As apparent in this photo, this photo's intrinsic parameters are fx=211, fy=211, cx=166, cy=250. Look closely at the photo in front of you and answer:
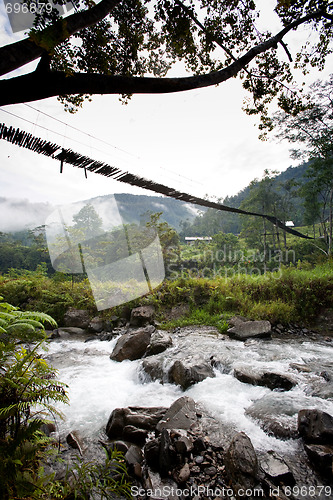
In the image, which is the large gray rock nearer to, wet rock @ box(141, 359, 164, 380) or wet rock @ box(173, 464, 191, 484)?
wet rock @ box(141, 359, 164, 380)

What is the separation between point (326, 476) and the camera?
5.71 ft

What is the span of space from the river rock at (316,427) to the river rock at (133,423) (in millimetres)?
1475

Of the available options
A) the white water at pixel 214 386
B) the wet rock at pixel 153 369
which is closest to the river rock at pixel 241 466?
the white water at pixel 214 386

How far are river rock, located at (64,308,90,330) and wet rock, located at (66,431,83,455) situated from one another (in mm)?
4880

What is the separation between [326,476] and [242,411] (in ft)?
3.14

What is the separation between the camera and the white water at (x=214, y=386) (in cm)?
255

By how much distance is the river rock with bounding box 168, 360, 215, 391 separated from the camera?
10.6 feet

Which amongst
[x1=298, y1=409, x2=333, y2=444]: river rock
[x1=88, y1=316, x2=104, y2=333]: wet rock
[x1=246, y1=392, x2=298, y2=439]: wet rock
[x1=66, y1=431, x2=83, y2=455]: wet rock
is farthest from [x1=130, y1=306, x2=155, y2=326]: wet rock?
[x1=298, y1=409, x2=333, y2=444]: river rock

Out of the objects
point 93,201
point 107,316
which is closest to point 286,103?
point 107,316

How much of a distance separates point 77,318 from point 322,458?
688 cm

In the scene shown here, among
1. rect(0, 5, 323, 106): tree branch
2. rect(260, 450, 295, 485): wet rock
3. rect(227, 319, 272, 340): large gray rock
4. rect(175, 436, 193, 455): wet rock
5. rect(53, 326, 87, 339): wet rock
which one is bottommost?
rect(53, 326, 87, 339): wet rock

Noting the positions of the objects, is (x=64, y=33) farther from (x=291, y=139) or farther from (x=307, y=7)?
(x=291, y=139)

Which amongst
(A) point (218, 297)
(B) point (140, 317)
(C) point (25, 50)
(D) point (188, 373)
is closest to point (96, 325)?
(B) point (140, 317)

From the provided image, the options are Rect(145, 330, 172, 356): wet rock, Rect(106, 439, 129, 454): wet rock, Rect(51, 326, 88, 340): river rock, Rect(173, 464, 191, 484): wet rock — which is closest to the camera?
Rect(173, 464, 191, 484): wet rock
